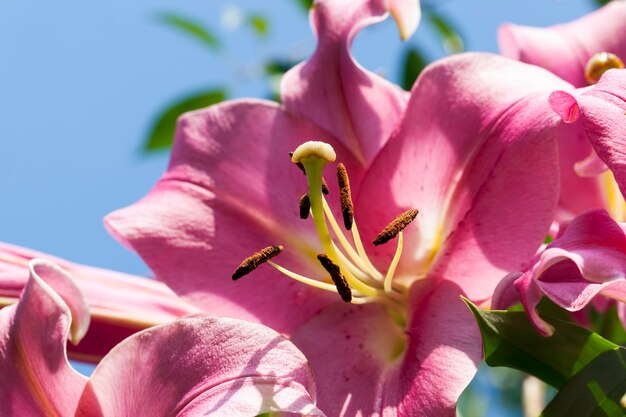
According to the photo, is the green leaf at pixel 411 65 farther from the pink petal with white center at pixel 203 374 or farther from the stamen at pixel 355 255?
the pink petal with white center at pixel 203 374

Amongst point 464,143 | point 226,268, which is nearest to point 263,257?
point 226,268

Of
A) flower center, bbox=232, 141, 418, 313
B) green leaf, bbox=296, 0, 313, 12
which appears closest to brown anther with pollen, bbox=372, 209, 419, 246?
flower center, bbox=232, 141, 418, 313

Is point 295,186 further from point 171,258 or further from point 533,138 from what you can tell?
point 533,138

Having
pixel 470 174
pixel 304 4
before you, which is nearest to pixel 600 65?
pixel 470 174

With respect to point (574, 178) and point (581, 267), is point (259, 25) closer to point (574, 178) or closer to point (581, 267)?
point (574, 178)

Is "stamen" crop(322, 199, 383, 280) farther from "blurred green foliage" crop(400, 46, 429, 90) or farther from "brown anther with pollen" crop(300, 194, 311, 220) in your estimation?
"blurred green foliage" crop(400, 46, 429, 90)
